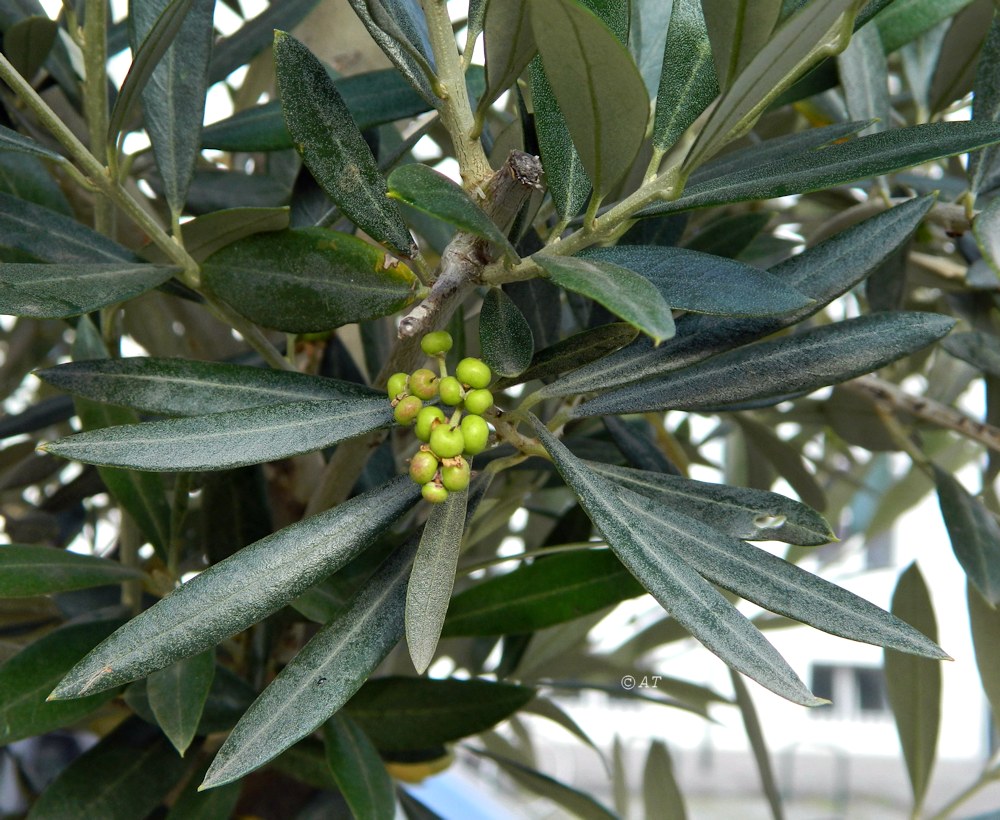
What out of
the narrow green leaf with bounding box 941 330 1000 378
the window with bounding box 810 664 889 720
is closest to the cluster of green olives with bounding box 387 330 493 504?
the narrow green leaf with bounding box 941 330 1000 378

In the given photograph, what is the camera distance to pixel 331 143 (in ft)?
1.20

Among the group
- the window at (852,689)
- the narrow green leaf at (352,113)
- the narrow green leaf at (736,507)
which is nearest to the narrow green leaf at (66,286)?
the narrow green leaf at (352,113)

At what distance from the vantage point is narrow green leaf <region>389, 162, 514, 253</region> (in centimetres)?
29

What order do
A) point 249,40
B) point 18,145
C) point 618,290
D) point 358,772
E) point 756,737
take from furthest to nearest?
point 756,737, point 249,40, point 358,772, point 18,145, point 618,290

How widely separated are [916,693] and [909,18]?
1.70ft

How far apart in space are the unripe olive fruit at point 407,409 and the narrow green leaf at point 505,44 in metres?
0.11

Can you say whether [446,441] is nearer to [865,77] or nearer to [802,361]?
[802,361]

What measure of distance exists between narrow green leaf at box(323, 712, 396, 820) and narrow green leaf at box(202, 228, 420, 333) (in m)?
0.24

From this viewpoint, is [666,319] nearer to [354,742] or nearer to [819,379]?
[819,379]

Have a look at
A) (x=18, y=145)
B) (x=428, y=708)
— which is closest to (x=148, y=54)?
(x=18, y=145)

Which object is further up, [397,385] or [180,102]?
[180,102]

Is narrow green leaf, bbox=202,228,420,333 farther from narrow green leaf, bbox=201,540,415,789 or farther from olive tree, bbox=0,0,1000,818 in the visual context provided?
narrow green leaf, bbox=201,540,415,789

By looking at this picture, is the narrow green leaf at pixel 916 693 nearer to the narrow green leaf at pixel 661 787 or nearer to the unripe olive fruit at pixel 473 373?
the narrow green leaf at pixel 661 787

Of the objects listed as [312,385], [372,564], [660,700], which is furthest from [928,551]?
[312,385]
